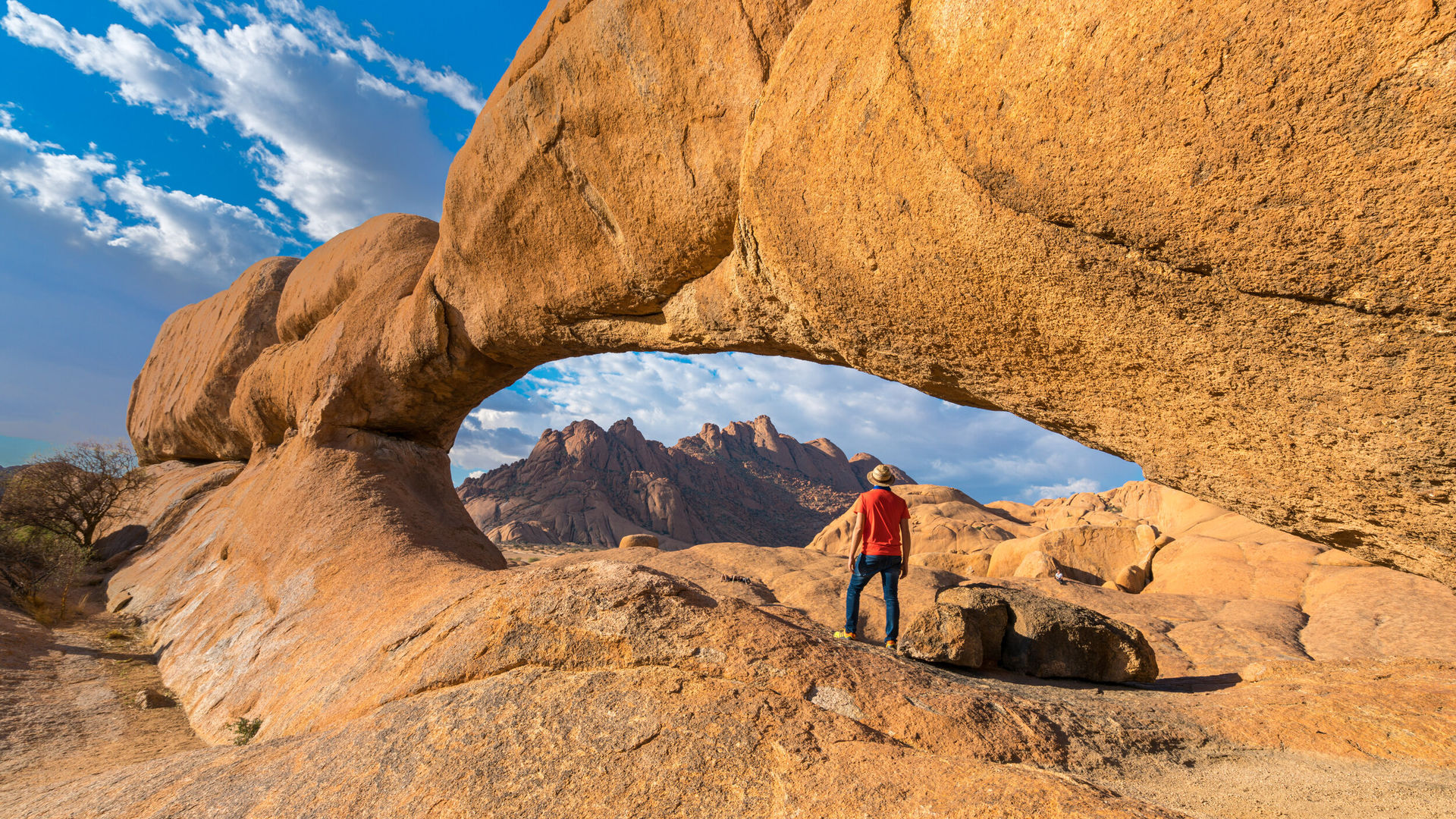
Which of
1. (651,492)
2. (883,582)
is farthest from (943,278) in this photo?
(651,492)

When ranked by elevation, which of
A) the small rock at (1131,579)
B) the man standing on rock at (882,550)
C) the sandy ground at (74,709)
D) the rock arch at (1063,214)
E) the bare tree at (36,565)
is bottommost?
the sandy ground at (74,709)

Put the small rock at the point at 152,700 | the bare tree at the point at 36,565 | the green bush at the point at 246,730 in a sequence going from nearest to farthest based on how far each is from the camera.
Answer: the green bush at the point at 246,730 → the small rock at the point at 152,700 → the bare tree at the point at 36,565

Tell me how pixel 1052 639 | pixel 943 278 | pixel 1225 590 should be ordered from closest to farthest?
1. pixel 943 278
2. pixel 1052 639
3. pixel 1225 590

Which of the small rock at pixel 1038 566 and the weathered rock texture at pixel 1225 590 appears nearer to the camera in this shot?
the weathered rock texture at pixel 1225 590

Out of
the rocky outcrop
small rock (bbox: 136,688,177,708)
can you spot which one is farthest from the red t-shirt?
small rock (bbox: 136,688,177,708)

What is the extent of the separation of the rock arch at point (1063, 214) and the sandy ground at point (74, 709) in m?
5.19

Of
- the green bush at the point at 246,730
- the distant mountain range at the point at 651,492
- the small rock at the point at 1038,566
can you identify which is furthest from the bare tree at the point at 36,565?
the distant mountain range at the point at 651,492

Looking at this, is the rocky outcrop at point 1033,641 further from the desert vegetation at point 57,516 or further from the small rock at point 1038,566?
the desert vegetation at point 57,516

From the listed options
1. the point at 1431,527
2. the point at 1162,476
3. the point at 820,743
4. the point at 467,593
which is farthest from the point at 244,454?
the point at 1431,527

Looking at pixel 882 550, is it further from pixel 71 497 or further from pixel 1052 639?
pixel 71 497

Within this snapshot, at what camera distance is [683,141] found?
4875mm

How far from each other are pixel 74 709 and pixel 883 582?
7.60 meters

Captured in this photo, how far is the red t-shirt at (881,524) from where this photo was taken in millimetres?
4984

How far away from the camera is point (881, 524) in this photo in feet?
16.4
